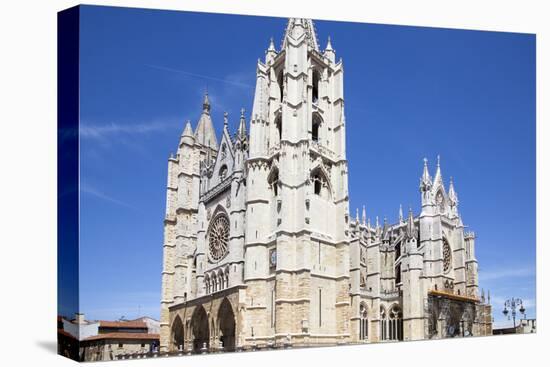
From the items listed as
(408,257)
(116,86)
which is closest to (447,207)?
(408,257)

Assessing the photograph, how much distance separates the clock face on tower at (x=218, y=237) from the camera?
84.3ft

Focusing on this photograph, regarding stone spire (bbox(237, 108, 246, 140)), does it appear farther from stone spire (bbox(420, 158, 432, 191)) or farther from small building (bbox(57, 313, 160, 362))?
small building (bbox(57, 313, 160, 362))

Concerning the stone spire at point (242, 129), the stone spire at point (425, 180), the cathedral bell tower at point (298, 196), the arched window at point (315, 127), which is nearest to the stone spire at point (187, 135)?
the stone spire at point (242, 129)

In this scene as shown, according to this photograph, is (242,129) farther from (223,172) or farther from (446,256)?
(446,256)

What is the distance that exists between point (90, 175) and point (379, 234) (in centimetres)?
1457

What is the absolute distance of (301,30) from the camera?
23.1 meters

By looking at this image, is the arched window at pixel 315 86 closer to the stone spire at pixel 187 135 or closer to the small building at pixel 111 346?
the stone spire at pixel 187 135

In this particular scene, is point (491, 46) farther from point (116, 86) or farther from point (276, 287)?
point (116, 86)

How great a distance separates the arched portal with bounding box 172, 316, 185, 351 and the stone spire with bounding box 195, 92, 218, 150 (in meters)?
6.28

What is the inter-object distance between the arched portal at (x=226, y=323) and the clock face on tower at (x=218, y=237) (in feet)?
6.10

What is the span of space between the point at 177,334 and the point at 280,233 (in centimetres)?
462

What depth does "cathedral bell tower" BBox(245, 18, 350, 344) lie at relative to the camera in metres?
22.6

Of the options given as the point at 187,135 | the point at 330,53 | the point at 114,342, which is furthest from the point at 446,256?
the point at 114,342

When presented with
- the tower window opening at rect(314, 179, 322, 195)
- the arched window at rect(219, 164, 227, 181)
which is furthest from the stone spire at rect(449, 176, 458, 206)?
the arched window at rect(219, 164, 227, 181)
